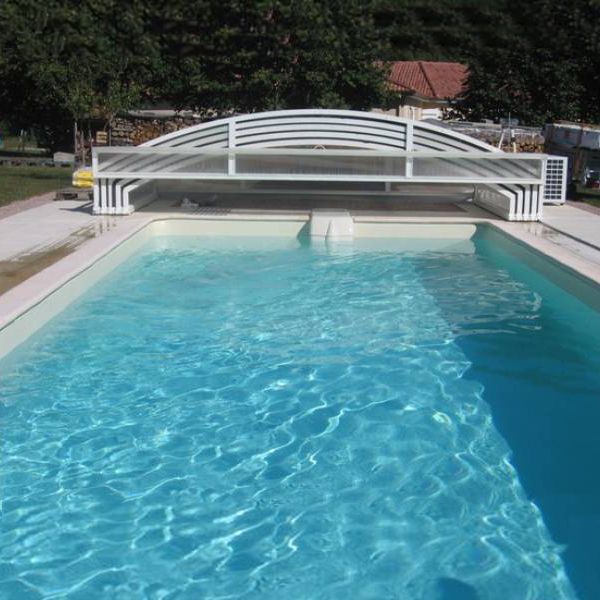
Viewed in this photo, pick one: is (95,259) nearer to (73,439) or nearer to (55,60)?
(73,439)

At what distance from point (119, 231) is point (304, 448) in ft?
22.7

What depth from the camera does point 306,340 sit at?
7.50 metres

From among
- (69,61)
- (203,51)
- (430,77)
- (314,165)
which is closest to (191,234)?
(314,165)

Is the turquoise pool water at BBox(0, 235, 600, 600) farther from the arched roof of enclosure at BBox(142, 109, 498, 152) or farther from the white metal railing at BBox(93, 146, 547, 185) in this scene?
the arched roof of enclosure at BBox(142, 109, 498, 152)

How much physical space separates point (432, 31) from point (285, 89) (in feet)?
61.4

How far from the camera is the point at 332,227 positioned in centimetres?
1243

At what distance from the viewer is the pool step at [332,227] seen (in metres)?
12.4

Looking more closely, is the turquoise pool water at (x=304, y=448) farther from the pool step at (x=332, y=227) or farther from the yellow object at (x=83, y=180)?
the yellow object at (x=83, y=180)

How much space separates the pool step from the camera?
12.4 metres

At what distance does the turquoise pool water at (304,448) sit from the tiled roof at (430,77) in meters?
33.0

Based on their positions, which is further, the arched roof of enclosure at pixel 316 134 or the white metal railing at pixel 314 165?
the arched roof of enclosure at pixel 316 134

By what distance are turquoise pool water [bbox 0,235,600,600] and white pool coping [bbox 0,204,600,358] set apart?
0.24 metres

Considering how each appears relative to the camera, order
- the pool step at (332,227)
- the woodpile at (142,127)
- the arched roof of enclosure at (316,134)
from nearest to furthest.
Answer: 1. the pool step at (332,227)
2. the arched roof of enclosure at (316,134)
3. the woodpile at (142,127)

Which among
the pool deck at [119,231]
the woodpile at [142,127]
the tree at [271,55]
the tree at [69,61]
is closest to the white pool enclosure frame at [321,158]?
the pool deck at [119,231]
